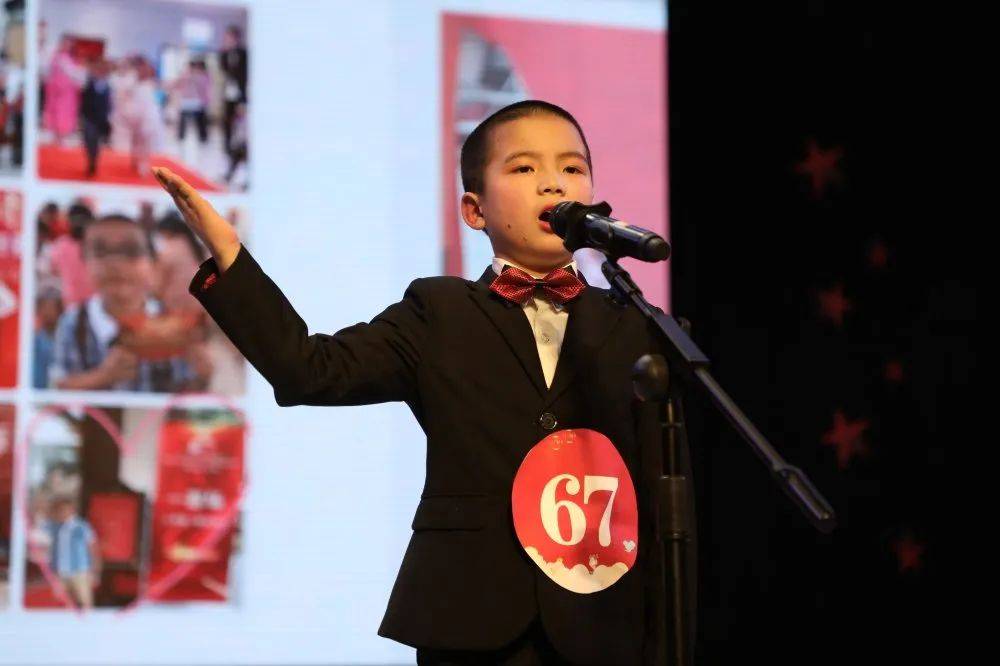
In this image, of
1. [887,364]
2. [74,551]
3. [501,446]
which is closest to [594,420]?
[501,446]

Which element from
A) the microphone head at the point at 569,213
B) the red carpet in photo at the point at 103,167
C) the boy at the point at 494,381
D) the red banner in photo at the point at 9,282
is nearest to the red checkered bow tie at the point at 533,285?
the boy at the point at 494,381

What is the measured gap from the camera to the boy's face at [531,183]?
5.41ft

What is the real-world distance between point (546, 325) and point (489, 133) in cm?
29

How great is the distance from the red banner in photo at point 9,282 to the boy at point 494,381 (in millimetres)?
932

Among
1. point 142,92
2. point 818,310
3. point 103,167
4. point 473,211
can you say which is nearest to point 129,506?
point 103,167

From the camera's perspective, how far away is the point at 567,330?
1606mm

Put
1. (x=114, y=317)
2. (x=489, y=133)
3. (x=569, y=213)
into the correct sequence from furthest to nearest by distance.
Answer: (x=114, y=317) < (x=489, y=133) < (x=569, y=213)

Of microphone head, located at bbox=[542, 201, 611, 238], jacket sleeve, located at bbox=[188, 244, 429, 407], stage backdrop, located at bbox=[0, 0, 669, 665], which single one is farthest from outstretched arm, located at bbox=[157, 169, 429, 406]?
stage backdrop, located at bbox=[0, 0, 669, 665]

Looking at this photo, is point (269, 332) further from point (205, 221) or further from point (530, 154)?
point (530, 154)

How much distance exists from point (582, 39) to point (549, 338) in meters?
1.23

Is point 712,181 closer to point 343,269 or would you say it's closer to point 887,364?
point 887,364

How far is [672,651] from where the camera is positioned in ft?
4.41

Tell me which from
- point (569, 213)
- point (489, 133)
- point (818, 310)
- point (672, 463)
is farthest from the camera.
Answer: point (818, 310)

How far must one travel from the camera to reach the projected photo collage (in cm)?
221
